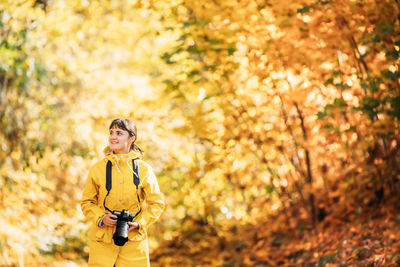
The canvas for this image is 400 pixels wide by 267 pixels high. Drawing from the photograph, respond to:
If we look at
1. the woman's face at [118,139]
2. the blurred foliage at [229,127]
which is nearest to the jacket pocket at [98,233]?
the woman's face at [118,139]

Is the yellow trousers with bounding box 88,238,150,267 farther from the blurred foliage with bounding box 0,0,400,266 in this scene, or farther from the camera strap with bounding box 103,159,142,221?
the blurred foliage with bounding box 0,0,400,266

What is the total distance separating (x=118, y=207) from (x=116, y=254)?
1.00 ft

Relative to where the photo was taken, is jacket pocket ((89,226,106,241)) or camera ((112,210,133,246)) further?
jacket pocket ((89,226,106,241))

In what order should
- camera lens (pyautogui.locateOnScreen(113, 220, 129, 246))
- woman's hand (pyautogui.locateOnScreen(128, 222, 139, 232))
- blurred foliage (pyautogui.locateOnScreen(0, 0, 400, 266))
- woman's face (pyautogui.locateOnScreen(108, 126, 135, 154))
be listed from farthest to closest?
blurred foliage (pyautogui.locateOnScreen(0, 0, 400, 266))
woman's face (pyautogui.locateOnScreen(108, 126, 135, 154))
woman's hand (pyautogui.locateOnScreen(128, 222, 139, 232))
camera lens (pyautogui.locateOnScreen(113, 220, 129, 246))

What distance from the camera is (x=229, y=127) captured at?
24.5 feet

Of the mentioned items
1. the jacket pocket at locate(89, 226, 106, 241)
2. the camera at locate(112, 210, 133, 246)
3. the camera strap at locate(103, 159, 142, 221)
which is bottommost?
the jacket pocket at locate(89, 226, 106, 241)

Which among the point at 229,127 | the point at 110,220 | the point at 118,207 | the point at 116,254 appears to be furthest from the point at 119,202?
the point at 229,127

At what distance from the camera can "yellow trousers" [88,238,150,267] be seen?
3.27 m

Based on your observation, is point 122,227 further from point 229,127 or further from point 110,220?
point 229,127

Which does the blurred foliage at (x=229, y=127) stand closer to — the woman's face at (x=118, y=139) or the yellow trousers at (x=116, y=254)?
the woman's face at (x=118, y=139)

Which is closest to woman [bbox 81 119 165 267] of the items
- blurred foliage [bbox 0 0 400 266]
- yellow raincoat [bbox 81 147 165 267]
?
yellow raincoat [bbox 81 147 165 267]

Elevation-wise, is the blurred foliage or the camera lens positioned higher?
the camera lens

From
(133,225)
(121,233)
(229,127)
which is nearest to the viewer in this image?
(121,233)

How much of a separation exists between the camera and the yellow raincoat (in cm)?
12
